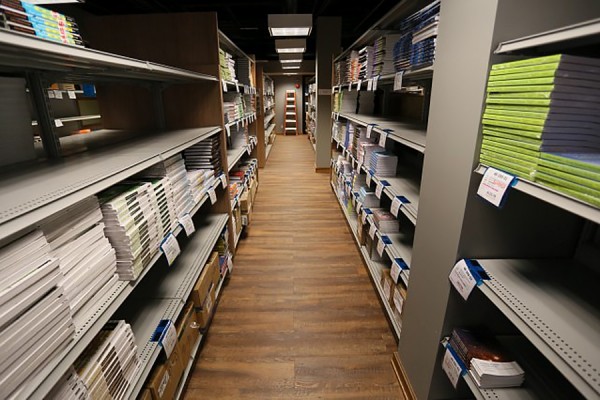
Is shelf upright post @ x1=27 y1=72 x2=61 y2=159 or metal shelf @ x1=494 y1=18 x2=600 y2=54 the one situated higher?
metal shelf @ x1=494 y1=18 x2=600 y2=54

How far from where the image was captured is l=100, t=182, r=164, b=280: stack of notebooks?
122cm

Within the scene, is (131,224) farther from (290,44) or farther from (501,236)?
(290,44)

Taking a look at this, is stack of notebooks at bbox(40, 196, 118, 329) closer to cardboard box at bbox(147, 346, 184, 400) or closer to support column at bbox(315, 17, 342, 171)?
cardboard box at bbox(147, 346, 184, 400)

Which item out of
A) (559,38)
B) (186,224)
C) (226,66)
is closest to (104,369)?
(186,224)

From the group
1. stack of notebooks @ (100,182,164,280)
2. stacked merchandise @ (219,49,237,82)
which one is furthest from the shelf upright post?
stacked merchandise @ (219,49,237,82)

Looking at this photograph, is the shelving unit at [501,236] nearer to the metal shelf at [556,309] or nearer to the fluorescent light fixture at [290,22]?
the metal shelf at [556,309]

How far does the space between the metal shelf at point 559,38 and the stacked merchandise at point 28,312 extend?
1.45 meters

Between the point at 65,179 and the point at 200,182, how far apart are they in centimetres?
122

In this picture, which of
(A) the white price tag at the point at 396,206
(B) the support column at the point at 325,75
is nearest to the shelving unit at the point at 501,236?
(A) the white price tag at the point at 396,206

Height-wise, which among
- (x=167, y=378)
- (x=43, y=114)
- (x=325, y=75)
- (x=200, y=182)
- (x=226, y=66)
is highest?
(x=325, y=75)

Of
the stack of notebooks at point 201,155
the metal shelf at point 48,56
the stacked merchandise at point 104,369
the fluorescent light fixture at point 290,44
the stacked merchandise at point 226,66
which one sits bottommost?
the stacked merchandise at point 104,369

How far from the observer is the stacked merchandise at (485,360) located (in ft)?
3.83

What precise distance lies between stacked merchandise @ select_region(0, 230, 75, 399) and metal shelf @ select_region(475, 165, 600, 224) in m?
1.35

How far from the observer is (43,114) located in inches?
57.6
